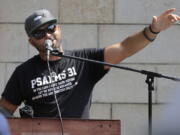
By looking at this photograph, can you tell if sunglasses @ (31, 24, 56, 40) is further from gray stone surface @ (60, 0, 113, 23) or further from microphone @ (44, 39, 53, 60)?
gray stone surface @ (60, 0, 113, 23)

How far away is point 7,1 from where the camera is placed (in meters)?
6.73

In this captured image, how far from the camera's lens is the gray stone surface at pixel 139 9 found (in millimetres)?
6688

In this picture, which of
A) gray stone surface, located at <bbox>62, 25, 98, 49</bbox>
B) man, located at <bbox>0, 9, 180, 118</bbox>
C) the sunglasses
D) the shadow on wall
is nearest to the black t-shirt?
man, located at <bbox>0, 9, 180, 118</bbox>

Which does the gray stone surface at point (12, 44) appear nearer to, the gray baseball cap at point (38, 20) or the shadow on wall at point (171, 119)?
the gray baseball cap at point (38, 20)

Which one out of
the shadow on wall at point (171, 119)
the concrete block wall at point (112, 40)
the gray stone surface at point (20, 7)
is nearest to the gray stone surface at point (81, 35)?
the concrete block wall at point (112, 40)

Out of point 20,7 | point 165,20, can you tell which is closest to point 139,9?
point 20,7

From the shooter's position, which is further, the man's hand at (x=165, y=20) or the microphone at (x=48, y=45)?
the man's hand at (x=165, y=20)

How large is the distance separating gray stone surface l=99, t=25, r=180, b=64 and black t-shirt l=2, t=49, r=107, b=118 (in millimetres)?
2396

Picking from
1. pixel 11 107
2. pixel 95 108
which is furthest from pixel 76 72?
pixel 95 108

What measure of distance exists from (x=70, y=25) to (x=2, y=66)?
0.95m

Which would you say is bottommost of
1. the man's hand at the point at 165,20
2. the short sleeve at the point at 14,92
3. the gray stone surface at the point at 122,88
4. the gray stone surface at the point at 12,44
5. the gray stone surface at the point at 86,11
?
the gray stone surface at the point at 122,88

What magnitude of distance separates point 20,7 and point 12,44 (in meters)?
0.45

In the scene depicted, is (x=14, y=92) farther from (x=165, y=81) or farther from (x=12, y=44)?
(x=165, y=81)

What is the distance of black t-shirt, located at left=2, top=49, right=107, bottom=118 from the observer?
4.10m
